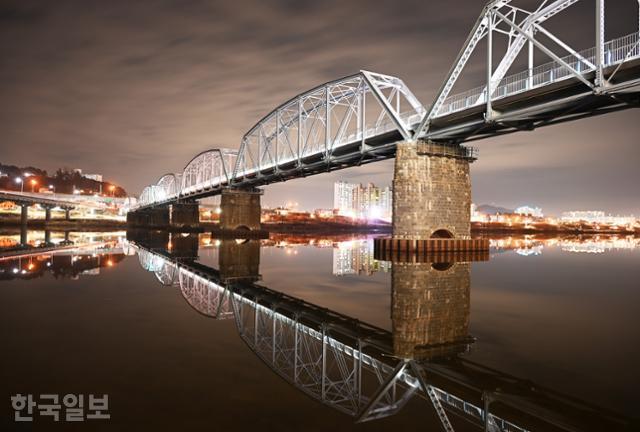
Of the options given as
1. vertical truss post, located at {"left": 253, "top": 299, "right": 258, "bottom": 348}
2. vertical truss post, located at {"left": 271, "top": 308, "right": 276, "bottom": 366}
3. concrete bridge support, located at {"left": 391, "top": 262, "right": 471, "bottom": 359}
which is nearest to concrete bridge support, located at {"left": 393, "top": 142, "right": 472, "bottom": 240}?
concrete bridge support, located at {"left": 391, "top": 262, "right": 471, "bottom": 359}

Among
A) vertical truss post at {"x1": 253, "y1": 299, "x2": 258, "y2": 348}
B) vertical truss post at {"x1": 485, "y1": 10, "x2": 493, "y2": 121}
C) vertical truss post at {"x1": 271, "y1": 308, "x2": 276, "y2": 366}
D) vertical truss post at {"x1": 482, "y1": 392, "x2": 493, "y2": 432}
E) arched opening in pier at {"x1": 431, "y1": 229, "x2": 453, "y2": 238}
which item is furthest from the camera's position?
arched opening in pier at {"x1": 431, "y1": 229, "x2": 453, "y2": 238}

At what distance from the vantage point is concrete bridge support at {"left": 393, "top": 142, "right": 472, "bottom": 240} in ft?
109

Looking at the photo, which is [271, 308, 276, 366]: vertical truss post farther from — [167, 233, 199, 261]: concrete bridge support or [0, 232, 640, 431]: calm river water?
[167, 233, 199, 261]: concrete bridge support

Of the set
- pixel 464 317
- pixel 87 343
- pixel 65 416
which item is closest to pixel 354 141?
pixel 464 317

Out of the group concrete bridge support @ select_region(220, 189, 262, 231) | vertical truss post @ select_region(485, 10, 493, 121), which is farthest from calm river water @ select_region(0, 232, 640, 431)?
concrete bridge support @ select_region(220, 189, 262, 231)

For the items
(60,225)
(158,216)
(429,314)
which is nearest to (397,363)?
(429,314)

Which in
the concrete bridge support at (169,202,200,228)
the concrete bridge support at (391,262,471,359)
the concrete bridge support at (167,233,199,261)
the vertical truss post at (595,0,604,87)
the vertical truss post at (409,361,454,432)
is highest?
the vertical truss post at (595,0,604,87)

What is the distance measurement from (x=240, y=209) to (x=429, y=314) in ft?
217

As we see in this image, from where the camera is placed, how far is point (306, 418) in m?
5.83

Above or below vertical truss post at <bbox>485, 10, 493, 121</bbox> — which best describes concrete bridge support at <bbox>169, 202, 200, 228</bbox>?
below

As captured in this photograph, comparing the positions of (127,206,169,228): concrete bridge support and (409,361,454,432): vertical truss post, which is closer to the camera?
(409,361,454,432): vertical truss post

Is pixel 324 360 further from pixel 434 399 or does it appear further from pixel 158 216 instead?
pixel 158 216

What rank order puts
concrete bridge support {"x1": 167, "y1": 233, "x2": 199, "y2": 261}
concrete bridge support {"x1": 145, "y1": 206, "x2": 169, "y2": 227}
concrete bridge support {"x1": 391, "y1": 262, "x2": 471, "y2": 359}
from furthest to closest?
1. concrete bridge support {"x1": 145, "y1": 206, "x2": 169, "y2": 227}
2. concrete bridge support {"x1": 167, "y1": 233, "x2": 199, "y2": 261}
3. concrete bridge support {"x1": 391, "y1": 262, "x2": 471, "y2": 359}

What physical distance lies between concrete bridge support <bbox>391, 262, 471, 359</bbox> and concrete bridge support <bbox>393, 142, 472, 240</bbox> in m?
11.5
